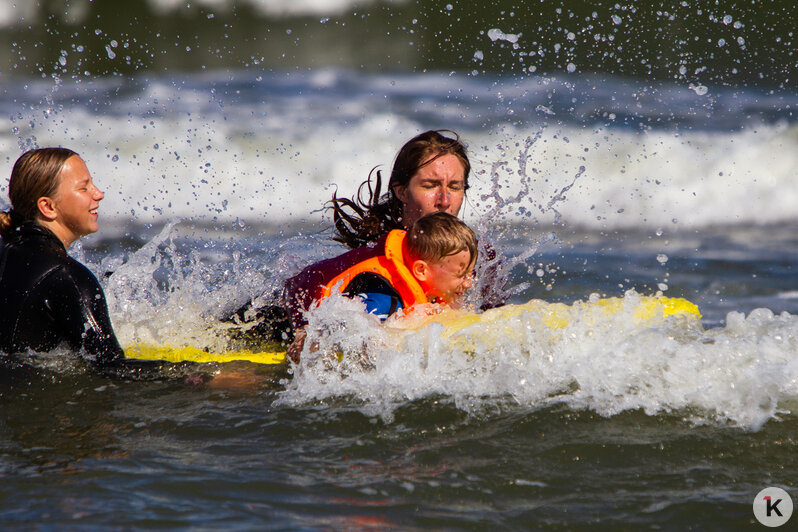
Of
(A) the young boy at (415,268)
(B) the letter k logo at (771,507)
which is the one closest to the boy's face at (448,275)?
(A) the young boy at (415,268)

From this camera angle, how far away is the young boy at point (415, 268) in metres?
4.20

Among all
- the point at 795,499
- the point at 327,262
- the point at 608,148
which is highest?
the point at 608,148

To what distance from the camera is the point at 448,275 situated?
427 cm

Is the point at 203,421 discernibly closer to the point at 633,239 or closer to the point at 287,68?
the point at 633,239

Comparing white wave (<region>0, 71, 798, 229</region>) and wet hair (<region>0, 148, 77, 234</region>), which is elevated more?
white wave (<region>0, 71, 798, 229</region>)

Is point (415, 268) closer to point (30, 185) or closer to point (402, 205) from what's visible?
point (402, 205)

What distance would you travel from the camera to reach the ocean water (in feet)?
10.5

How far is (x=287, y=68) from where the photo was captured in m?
17.9

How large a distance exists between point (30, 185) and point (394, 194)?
1.84 meters

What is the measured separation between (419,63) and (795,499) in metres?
15.6

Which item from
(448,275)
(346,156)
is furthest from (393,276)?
(346,156)

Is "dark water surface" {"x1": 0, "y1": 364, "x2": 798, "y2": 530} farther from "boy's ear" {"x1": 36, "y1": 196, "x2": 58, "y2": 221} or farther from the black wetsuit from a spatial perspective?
"boy's ear" {"x1": 36, "y1": 196, "x2": 58, "y2": 221}

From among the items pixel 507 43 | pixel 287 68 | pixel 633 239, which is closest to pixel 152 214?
pixel 633 239

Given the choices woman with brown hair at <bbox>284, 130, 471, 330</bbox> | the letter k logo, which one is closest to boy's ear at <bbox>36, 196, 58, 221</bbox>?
woman with brown hair at <bbox>284, 130, 471, 330</bbox>
